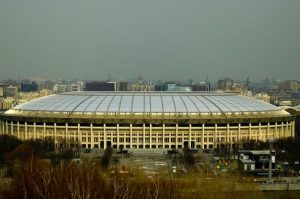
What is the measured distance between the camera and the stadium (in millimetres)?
53281

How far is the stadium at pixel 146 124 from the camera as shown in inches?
2098

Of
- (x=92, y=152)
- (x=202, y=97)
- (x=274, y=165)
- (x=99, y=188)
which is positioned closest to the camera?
(x=99, y=188)

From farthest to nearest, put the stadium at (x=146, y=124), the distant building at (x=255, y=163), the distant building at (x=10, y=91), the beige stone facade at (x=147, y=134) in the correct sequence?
the distant building at (x=10, y=91)
the beige stone facade at (x=147, y=134)
the stadium at (x=146, y=124)
the distant building at (x=255, y=163)

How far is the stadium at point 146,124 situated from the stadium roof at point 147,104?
10 centimetres

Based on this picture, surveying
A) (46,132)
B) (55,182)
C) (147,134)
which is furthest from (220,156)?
(55,182)

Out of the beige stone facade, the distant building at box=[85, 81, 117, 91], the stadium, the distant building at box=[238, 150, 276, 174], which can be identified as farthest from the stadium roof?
the distant building at box=[85, 81, 117, 91]

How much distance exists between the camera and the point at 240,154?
41.1 metres

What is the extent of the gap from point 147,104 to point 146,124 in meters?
3.75

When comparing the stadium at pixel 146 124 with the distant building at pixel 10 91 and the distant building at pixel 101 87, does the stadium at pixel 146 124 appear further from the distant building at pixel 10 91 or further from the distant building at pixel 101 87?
the distant building at pixel 10 91

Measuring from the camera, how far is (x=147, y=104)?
5669 centimetres

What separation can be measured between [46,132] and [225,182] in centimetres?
2907

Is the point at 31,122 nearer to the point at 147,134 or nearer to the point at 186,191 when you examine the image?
the point at 147,134

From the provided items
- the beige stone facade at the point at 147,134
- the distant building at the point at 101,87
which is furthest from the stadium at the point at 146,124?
the distant building at the point at 101,87

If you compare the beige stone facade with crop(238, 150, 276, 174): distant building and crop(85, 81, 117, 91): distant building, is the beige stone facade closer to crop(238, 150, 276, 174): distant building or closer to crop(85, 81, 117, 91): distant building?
crop(238, 150, 276, 174): distant building
